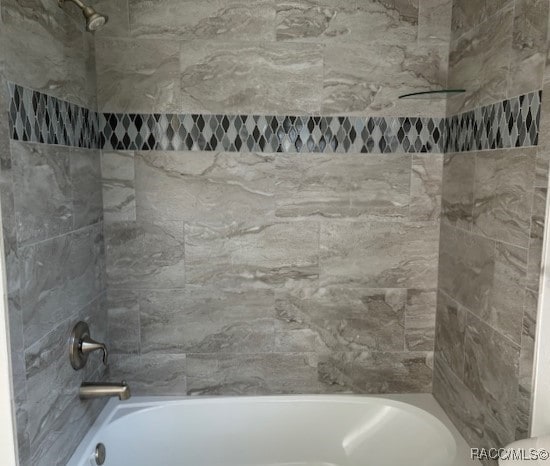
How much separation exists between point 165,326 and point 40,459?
77 cm

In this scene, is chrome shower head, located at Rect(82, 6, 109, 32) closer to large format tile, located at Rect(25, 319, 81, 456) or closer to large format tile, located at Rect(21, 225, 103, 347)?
large format tile, located at Rect(21, 225, 103, 347)

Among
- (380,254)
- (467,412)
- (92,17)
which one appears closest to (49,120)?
(92,17)

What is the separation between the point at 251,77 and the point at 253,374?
138cm

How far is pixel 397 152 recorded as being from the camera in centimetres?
204

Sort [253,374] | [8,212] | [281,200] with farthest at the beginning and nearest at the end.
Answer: [253,374] → [281,200] → [8,212]

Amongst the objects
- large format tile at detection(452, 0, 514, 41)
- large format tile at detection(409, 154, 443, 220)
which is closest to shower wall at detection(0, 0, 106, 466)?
large format tile at detection(409, 154, 443, 220)

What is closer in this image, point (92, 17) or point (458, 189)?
point (92, 17)

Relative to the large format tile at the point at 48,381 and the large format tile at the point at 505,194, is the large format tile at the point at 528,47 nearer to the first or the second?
the large format tile at the point at 505,194

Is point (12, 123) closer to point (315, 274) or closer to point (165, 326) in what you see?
point (165, 326)

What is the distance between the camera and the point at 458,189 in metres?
1.87

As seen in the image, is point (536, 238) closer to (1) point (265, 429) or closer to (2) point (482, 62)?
(2) point (482, 62)

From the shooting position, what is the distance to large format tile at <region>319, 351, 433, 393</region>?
215 cm

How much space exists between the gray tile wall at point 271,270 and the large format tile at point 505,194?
15.9 inches

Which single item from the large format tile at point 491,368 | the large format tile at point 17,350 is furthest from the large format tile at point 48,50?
the large format tile at point 491,368
